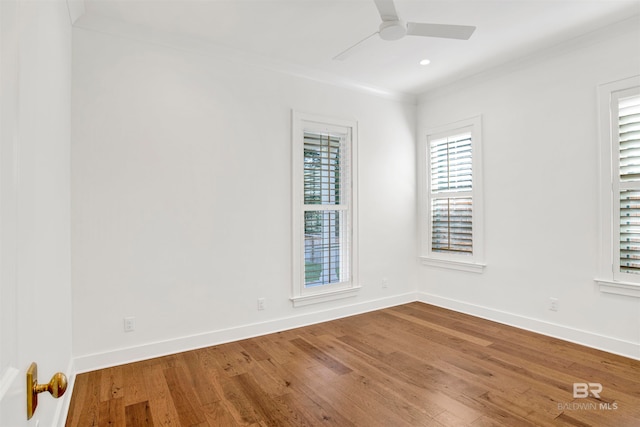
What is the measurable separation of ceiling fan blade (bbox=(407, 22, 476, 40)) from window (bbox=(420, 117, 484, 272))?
186 centimetres

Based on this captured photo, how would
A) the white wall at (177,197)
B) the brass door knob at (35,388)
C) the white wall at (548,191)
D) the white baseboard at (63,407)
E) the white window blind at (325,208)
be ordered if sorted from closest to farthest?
the brass door knob at (35,388) → the white baseboard at (63,407) → the white wall at (177,197) → the white wall at (548,191) → the white window blind at (325,208)

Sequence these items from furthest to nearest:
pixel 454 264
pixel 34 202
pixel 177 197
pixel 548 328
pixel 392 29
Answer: pixel 454 264, pixel 548 328, pixel 177 197, pixel 392 29, pixel 34 202

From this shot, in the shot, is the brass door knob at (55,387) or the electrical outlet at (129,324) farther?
the electrical outlet at (129,324)

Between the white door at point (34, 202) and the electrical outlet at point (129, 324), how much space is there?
1.40 ft

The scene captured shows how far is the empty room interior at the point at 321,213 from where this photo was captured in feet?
7.65

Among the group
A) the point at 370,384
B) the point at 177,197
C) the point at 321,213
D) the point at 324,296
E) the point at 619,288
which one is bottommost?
the point at 370,384

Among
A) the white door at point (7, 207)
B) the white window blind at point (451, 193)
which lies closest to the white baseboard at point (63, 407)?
the white door at point (7, 207)

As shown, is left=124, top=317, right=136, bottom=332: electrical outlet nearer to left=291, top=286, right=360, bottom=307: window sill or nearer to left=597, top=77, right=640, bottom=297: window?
left=291, top=286, right=360, bottom=307: window sill

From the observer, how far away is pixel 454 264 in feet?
14.5

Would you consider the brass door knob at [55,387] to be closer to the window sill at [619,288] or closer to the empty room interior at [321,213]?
the empty room interior at [321,213]

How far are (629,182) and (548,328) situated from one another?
4.99ft

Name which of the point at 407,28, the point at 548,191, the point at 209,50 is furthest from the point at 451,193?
the point at 209,50
